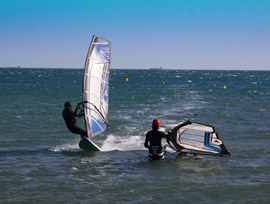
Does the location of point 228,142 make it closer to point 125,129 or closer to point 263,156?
point 263,156

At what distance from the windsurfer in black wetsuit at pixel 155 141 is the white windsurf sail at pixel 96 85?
7.22 feet

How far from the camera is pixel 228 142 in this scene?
13516mm

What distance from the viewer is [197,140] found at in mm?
10625

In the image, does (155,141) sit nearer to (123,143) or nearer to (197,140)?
(197,140)

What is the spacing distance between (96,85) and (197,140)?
12.1 ft

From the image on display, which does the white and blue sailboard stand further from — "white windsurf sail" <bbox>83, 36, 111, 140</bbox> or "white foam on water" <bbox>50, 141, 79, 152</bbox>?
"white foam on water" <bbox>50, 141, 79, 152</bbox>

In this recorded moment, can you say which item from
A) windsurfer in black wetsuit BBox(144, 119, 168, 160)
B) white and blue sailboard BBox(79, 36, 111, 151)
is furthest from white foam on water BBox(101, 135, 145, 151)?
windsurfer in black wetsuit BBox(144, 119, 168, 160)

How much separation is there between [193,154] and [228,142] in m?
3.31

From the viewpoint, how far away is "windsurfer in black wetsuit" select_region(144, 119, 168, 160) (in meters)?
9.82

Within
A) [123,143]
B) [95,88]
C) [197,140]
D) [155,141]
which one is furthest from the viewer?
[123,143]

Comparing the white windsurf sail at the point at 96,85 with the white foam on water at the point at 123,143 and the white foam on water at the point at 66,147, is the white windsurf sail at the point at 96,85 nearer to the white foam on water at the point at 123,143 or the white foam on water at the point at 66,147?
the white foam on water at the point at 123,143

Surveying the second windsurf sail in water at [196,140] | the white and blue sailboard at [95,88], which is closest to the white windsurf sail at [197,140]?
the second windsurf sail in water at [196,140]

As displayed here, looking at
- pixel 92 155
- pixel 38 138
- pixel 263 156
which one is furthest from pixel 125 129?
pixel 263 156

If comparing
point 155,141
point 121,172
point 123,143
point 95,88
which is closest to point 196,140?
point 155,141
